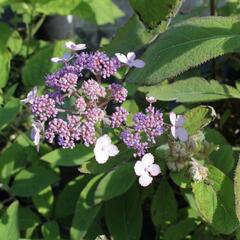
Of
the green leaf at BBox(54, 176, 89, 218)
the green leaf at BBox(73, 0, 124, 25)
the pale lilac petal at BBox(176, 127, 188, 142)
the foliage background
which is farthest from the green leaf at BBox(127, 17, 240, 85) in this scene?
the green leaf at BBox(73, 0, 124, 25)

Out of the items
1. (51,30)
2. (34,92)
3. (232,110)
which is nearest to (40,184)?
(34,92)

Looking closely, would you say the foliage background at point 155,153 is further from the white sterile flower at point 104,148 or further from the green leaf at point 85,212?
the white sterile flower at point 104,148

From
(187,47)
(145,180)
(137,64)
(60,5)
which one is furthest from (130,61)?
(60,5)

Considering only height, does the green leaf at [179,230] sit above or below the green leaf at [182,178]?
below

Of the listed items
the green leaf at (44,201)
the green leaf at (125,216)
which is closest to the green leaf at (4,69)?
the green leaf at (44,201)

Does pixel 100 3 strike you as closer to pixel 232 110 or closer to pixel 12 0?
pixel 12 0

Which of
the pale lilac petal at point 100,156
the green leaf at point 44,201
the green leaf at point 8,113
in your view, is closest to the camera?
the pale lilac petal at point 100,156

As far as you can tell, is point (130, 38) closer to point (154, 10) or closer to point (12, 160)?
point (154, 10)
